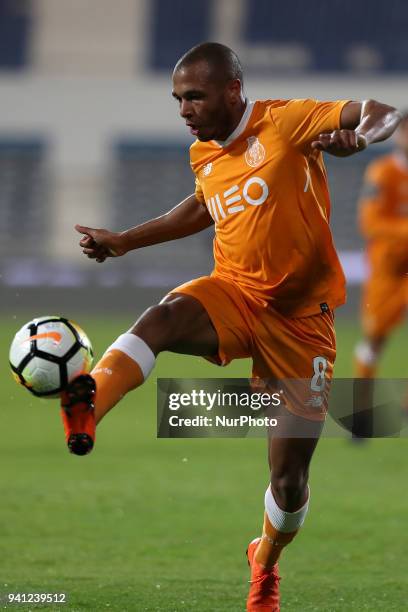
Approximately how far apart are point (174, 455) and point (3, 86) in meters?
16.6

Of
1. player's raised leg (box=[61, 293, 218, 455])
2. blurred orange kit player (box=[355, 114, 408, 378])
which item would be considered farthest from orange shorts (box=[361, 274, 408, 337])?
player's raised leg (box=[61, 293, 218, 455])

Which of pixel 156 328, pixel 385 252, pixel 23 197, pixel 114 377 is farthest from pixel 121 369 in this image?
pixel 23 197

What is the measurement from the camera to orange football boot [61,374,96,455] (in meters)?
3.59

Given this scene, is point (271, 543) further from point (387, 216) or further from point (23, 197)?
point (23, 197)

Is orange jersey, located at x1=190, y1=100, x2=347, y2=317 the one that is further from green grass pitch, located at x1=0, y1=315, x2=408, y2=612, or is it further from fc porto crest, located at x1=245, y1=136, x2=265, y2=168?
green grass pitch, located at x1=0, y1=315, x2=408, y2=612

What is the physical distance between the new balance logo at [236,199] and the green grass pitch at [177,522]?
59.5 inches

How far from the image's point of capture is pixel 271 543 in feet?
15.7

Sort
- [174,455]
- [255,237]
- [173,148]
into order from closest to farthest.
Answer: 1. [255,237]
2. [174,455]
3. [173,148]

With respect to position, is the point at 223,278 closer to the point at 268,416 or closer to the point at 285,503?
the point at 268,416

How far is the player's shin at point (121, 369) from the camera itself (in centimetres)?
382

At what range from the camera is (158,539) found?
634 cm

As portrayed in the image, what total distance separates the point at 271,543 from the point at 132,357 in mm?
1237

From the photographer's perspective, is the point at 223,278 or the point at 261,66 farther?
the point at 261,66

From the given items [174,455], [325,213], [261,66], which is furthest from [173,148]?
[325,213]
